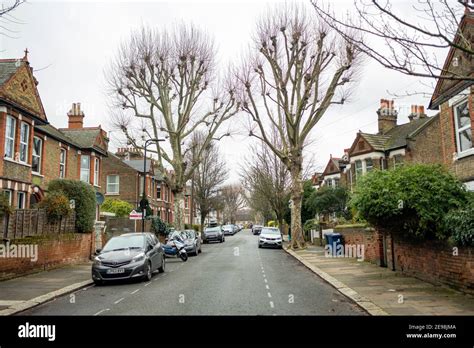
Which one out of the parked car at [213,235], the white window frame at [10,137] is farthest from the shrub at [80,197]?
the parked car at [213,235]

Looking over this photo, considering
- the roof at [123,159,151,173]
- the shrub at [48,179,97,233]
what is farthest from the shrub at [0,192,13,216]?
the roof at [123,159,151,173]

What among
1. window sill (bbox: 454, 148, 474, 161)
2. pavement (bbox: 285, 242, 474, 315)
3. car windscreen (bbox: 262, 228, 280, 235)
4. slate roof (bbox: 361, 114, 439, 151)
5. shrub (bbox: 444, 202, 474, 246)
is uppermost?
slate roof (bbox: 361, 114, 439, 151)

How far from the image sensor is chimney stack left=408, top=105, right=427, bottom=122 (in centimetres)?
3519

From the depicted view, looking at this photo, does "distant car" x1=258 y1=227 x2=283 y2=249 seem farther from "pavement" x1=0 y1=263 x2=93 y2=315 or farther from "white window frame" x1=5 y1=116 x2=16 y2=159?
"white window frame" x1=5 y1=116 x2=16 y2=159

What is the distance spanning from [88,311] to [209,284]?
4225 mm

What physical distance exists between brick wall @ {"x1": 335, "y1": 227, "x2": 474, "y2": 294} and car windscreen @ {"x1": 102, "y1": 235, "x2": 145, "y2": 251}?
8.53 meters

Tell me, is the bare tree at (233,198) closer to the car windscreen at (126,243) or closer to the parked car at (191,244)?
the parked car at (191,244)

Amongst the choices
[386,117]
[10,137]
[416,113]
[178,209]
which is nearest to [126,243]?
[10,137]

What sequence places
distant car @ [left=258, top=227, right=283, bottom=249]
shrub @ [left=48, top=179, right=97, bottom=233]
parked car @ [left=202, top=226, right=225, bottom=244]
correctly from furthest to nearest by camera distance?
parked car @ [left=202, top=226, right=225, bottom=244]
distant car @ [left=258, top=227, right=283, bottom=249]
shrub @ [left=48, top=179, right=97, bottom=233]

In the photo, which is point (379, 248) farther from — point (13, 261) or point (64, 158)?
point (64, 158)

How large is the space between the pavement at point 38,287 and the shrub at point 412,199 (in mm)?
8904

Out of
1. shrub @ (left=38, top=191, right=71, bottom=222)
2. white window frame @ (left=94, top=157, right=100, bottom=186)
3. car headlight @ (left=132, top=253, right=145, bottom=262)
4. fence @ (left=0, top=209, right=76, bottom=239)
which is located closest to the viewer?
car headlight @ (left=132, top=253, right=145, bottom=262)

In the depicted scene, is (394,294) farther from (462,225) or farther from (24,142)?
(24,142)
